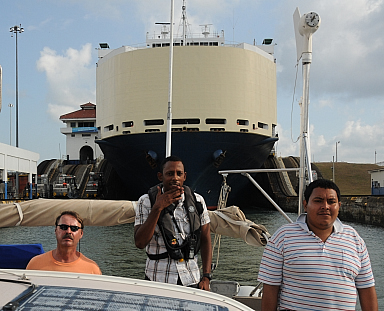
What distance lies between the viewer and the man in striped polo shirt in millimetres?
1900

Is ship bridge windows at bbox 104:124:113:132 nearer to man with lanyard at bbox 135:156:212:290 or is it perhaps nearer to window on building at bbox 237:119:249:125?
window on building at bbox 237:119:249:125

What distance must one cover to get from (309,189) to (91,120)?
43716mm

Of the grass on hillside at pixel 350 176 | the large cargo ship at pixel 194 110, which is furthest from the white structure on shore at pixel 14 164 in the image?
the grass on hillside at pixel 350 176

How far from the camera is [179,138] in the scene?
58.5 ft

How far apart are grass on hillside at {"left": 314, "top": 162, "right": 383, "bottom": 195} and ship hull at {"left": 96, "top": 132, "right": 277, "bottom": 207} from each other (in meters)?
28.1

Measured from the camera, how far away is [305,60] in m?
3.81

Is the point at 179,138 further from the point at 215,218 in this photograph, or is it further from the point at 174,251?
the point at 174,251

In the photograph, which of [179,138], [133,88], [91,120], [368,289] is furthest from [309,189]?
[91,120]

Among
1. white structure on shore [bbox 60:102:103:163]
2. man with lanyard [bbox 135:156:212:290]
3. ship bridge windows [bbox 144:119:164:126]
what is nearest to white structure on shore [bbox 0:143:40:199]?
ship bridge windows [bbox 144:119:164:126]

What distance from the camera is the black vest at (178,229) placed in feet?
7.95

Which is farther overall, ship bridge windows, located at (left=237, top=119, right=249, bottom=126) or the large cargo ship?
ship bridge windows, located at (left=237, top=119, right=249, bottom=126)

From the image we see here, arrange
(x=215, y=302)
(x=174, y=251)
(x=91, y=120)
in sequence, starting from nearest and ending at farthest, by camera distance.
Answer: (x=215, y=302), (x=174, y=251), (x=91, y=120)

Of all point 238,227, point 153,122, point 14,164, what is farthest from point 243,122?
point 238,227

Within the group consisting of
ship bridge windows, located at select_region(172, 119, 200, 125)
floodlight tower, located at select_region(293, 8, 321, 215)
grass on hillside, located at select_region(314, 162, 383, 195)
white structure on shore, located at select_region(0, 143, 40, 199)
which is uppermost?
ship bridge windows, located at select_region(172, 119, 200, 125)
